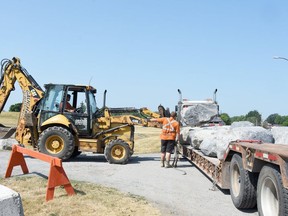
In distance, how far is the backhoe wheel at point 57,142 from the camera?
11789 mm

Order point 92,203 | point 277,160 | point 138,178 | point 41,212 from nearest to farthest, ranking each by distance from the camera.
Result: 1. point 277,160
2. point 41,212
3. point 92,203
4. point 138,178

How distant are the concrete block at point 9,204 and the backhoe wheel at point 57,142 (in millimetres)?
8156

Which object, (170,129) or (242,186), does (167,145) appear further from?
(242,186)

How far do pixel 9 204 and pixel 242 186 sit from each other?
155 inches

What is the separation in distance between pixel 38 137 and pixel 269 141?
8.06 m

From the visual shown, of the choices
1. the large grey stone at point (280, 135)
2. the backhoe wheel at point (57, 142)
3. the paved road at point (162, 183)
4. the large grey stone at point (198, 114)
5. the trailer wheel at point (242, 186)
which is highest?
the large grey stone at point (198, 114)

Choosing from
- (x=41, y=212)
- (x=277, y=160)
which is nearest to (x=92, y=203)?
(x=41, y=212)

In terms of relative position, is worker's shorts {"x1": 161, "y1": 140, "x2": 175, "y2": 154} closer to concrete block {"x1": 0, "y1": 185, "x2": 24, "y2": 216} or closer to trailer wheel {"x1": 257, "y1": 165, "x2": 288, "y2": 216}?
trailer wheel {"x1": 257, "y1": 165, "x2": 288, "y2": 216}

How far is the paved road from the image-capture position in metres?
6.54

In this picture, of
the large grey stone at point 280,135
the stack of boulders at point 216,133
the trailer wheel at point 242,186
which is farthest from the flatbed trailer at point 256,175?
the large grey stone at point 280,135

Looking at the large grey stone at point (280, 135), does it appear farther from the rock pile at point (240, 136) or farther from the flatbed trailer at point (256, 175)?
the flatbed trailer at point (256, 175)

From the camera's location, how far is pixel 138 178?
9.27 meters

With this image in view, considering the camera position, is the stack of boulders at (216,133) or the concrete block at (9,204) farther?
the stack of boulders at (216,133)

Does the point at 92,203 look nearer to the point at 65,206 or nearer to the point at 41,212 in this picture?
the point at 65,206
